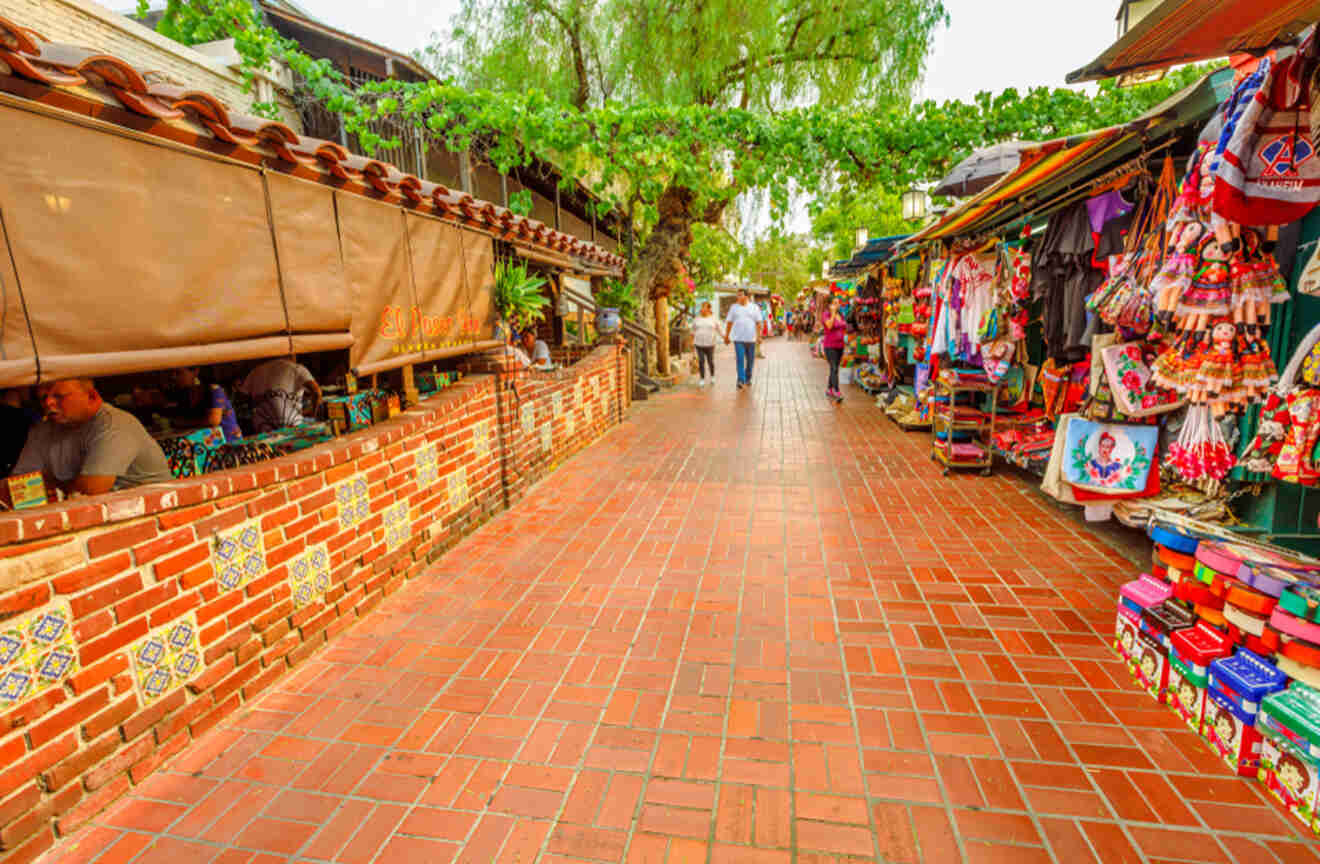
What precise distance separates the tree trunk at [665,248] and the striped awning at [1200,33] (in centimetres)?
1004

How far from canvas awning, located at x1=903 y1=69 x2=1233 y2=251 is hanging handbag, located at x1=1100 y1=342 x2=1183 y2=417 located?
1.16 m

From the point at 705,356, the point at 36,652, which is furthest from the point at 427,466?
the point at 705,356

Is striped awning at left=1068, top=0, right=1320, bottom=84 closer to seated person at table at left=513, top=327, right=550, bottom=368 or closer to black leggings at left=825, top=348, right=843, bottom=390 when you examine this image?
seated person at table at left=513, top=327, right=550, bottom=368

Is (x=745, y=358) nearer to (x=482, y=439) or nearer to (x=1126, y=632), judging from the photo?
(x=482, y=439)

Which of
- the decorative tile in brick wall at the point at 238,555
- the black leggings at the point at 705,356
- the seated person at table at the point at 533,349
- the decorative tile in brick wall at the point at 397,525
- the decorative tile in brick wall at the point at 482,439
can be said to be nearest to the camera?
the decorative tile in brick wall at the point at 238,555

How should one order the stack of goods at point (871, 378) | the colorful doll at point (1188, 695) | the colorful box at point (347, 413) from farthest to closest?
the stack of goods at point (871, 378), the colorful box at point (347, 413), the colorful doll at point (1188, 695)

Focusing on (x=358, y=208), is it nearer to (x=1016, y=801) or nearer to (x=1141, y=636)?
Result: (x=1016, y=801)

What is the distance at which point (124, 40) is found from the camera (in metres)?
5.93

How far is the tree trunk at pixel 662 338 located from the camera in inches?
508

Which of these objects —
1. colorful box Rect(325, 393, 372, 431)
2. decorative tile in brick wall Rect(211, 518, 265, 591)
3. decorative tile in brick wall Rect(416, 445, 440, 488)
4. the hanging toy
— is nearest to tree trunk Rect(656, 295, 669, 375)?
decorative tile in brick wall Rect(416, 445, 440, 488)

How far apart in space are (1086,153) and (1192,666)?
2.75 meters

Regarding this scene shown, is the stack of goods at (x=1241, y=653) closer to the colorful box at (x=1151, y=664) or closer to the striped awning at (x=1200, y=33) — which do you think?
the colorful box at (x=1151, y=664)

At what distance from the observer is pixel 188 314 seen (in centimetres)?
249

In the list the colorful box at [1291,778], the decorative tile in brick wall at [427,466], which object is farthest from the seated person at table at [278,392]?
the colorful box at [1291,778]
